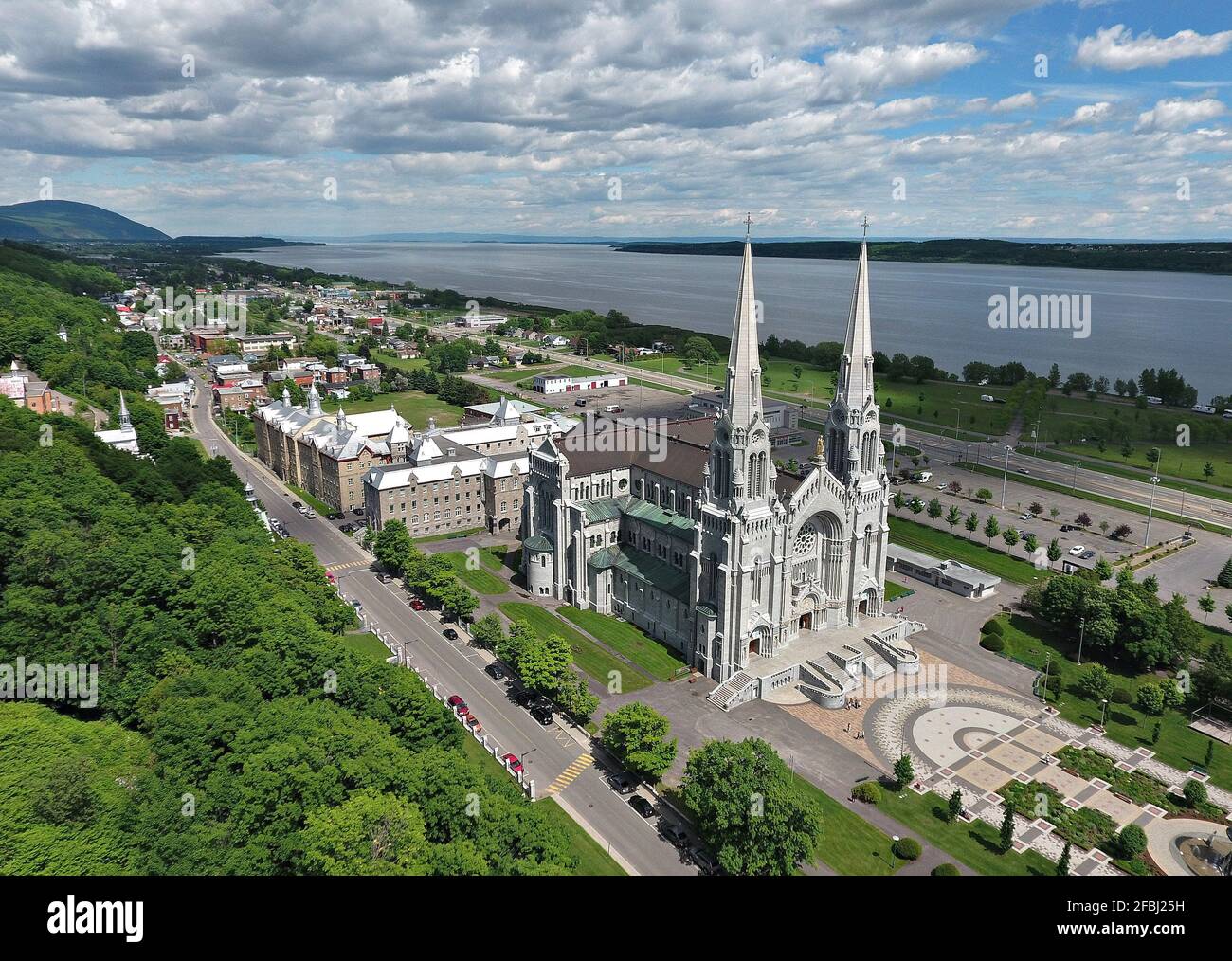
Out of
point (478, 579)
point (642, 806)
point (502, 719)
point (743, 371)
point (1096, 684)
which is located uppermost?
point (743, 371)

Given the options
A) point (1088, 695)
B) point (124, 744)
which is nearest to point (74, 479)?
point (124, 744)

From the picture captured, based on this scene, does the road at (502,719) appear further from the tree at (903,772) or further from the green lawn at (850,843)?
the tree at (903,772)

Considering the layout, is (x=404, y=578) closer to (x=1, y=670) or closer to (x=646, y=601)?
(x=646, y=601)

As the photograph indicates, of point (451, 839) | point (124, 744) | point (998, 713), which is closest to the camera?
point (451, 839)

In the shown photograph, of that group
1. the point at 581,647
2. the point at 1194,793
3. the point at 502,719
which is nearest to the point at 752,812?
the point at 502,719

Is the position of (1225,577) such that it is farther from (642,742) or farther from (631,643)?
(642,742)

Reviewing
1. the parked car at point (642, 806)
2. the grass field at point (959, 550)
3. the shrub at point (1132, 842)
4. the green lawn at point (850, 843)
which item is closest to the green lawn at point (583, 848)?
the parked car at point (642, 806)
